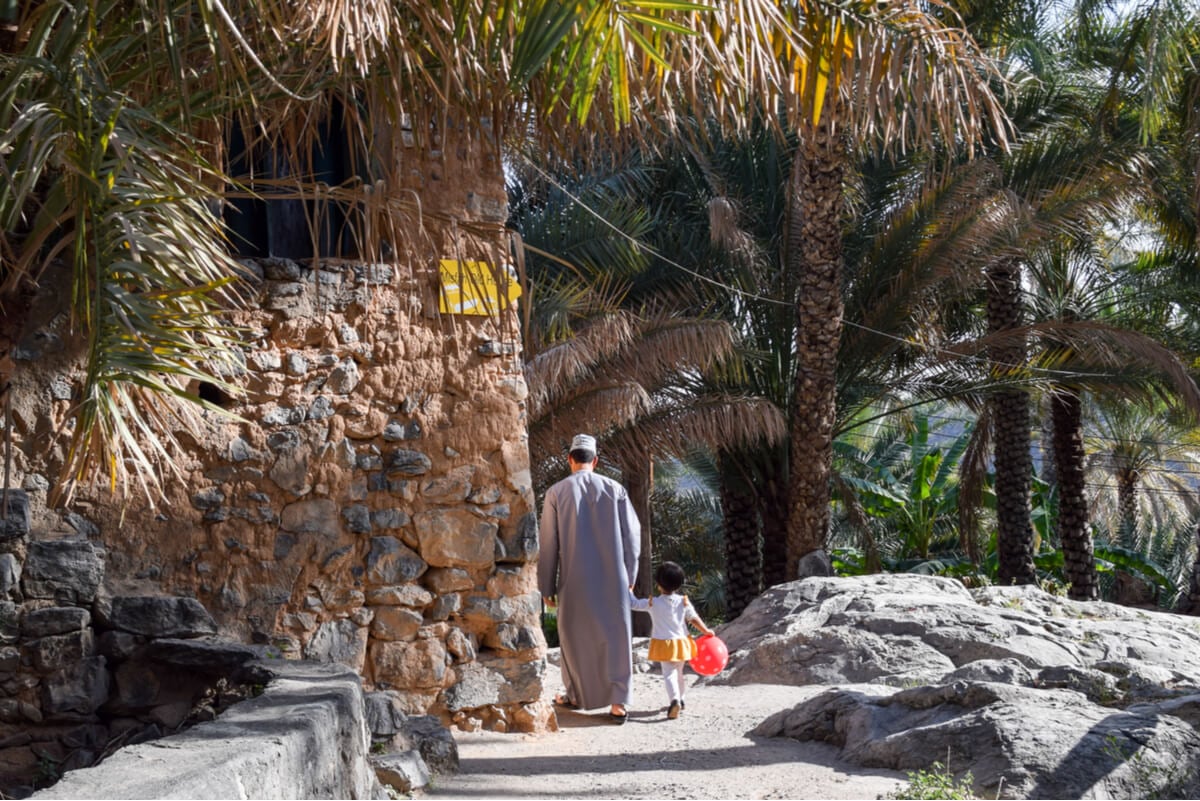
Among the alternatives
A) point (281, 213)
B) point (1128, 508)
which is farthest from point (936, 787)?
point (1128, 508)

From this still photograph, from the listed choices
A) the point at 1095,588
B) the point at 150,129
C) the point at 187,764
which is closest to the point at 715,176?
the point at 1095,588

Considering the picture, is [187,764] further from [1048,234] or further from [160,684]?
[1048,234]

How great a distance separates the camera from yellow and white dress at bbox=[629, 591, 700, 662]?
699 cm

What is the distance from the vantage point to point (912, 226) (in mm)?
12594

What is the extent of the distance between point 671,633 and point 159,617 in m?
3.08

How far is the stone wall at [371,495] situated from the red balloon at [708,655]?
1.34 metres

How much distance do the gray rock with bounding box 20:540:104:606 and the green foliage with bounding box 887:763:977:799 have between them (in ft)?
10.8

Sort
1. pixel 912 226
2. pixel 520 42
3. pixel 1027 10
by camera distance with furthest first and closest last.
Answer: pixel 1027 10, pixel 912 226, pixel 520 42

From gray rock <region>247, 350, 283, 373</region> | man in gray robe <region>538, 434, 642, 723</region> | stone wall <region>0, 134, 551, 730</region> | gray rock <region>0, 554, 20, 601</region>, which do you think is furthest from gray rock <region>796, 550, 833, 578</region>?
gray rock <region>0, 554, 20, 601</region>

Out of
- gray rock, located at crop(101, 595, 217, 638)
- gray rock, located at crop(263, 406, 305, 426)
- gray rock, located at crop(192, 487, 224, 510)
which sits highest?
gray rock, located at crop(263, 406, 305, 426)

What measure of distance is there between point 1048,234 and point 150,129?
10589 millimetres

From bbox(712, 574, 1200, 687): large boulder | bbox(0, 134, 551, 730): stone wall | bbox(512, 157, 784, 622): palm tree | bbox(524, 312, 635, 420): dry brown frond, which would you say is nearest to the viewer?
bbox(0, 134, 551, 730): stone wall

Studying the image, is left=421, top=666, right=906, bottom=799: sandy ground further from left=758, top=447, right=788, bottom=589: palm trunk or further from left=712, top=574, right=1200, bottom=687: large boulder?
left=758, top=447, right=788, bottom=589: palm trunk

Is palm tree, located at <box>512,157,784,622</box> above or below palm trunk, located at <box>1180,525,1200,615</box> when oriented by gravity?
above
